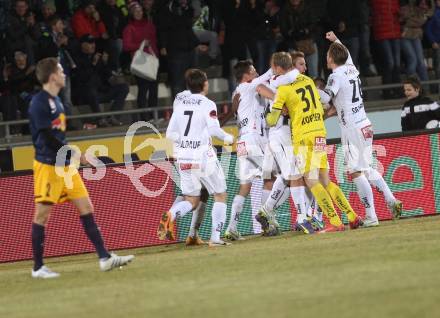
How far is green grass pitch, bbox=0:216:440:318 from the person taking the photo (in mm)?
8977

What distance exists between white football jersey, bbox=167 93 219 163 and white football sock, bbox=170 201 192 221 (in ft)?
1.81

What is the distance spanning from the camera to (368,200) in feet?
51.1

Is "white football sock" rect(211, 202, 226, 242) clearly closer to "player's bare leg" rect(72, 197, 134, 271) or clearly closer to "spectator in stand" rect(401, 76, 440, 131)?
"player's bare leg" rect(72, 197, 134, 271)

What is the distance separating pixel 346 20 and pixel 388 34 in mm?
1237

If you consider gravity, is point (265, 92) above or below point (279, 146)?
above

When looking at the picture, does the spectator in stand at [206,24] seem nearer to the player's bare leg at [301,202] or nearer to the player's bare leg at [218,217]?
the player's bare leg at [301,202]

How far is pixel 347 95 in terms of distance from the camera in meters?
15.5

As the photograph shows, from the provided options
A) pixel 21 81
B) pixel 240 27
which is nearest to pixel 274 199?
pixel 21 81

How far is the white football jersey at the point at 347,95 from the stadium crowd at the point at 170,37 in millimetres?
6384

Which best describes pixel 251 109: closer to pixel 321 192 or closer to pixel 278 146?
pixel 278 146

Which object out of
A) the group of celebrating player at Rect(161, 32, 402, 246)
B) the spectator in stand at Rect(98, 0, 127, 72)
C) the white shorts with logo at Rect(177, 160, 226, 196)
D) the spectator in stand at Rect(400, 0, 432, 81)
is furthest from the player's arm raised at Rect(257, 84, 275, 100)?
the spectator in stand at Rect(400, 0, 432, 81)

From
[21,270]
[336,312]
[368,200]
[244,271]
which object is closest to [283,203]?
[368,200]

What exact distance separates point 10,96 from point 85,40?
1726 millimetres

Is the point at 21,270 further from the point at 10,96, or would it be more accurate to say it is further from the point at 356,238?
the point at 10,96
